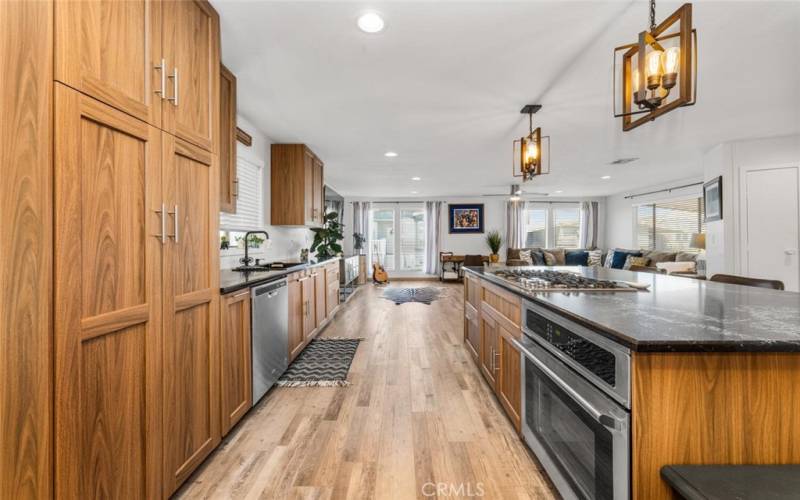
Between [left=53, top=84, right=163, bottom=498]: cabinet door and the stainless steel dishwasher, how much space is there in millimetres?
937

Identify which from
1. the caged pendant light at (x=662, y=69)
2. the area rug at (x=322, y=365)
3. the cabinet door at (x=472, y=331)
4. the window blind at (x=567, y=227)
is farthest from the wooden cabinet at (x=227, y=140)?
the window blind at (x=567, y=227)

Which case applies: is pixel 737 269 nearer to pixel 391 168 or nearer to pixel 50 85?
pixel 391 168

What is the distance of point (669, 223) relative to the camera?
760cm

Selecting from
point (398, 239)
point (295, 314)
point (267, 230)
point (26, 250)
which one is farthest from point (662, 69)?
point (398, 239)

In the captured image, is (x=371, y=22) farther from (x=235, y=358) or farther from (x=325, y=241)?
(x=325, y=241)

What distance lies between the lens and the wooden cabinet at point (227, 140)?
2422mm

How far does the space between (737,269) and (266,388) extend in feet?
19.3

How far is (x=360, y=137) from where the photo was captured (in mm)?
4199

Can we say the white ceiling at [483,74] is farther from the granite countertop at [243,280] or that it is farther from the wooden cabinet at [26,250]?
the granite countertop at [243,280]

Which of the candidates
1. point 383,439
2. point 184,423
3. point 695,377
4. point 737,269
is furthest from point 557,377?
point 737,269

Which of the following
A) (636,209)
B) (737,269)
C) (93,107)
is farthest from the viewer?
(636,209)

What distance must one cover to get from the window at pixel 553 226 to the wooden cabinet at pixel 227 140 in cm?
870

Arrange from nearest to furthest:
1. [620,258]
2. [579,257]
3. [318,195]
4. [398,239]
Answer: [318,195] → [620,258] → [579,257] → [398,239]

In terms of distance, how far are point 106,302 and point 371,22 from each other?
1.88 metres
